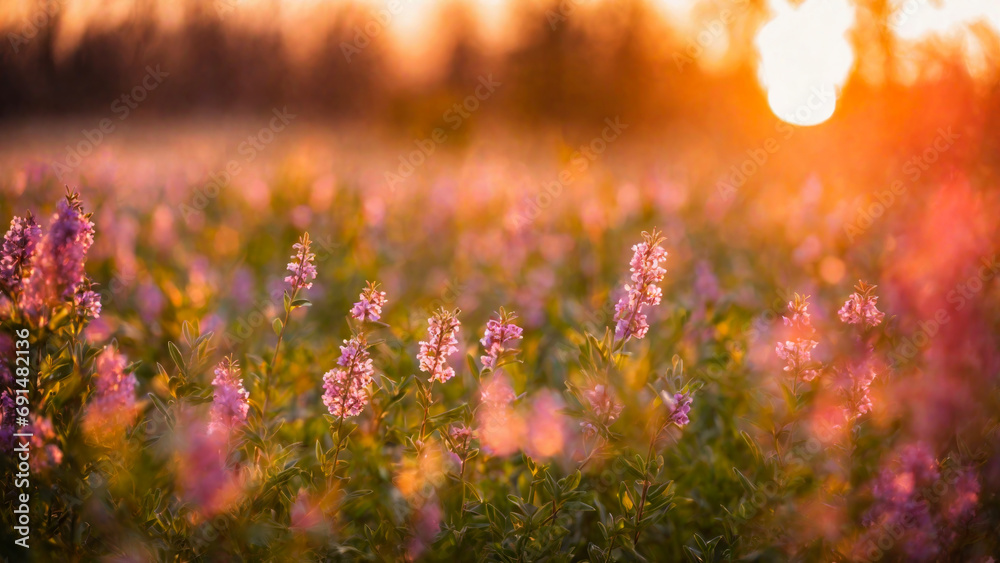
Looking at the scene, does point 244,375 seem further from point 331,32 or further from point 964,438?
point 331,32

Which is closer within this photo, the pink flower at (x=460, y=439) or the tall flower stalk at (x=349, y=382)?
the tall flower stalk at (x=349, y=382)

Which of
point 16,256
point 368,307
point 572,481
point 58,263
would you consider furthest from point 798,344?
point 16,256

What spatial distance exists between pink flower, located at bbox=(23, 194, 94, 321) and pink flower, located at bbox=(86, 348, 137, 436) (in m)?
0.19

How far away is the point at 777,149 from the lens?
913 cm

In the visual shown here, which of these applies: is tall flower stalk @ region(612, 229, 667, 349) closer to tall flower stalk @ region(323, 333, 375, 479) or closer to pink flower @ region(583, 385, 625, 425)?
pink flower @ region(583, 385, 625, 425)

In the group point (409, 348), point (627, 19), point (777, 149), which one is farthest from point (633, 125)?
point (409, 348)

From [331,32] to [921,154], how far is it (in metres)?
18.2

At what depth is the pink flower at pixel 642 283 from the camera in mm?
1605
